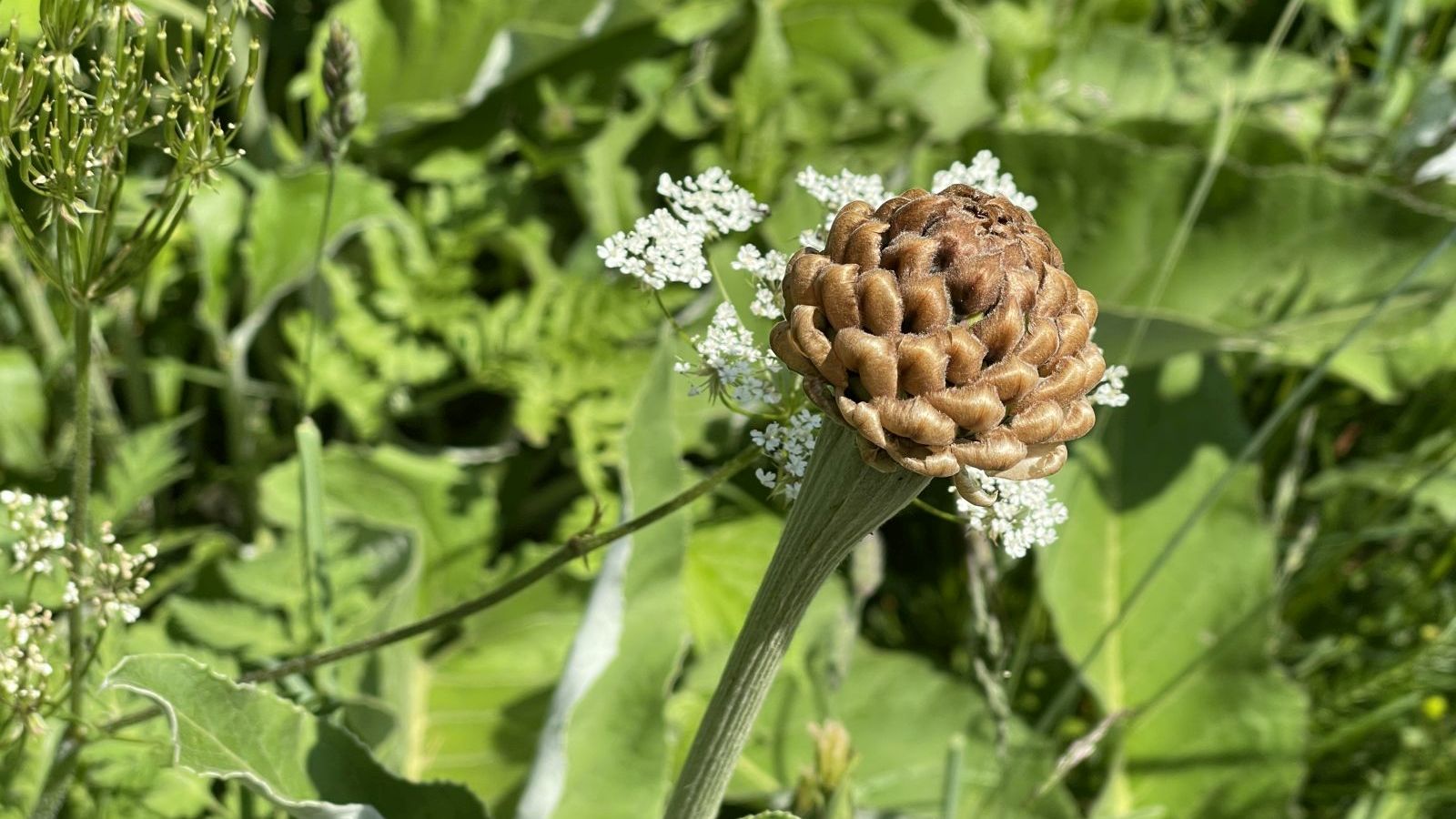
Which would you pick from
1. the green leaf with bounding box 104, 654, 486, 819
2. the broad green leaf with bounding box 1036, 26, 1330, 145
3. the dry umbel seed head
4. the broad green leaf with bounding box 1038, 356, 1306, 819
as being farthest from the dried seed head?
the broad green leaf with bounding box 1036, 26, 1330, 145

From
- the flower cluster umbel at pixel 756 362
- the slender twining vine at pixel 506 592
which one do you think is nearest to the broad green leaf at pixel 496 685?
the slender twining vine at pixel 506 592

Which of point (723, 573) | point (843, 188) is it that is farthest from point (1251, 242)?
point (843, 188)

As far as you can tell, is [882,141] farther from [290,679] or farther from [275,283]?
[290,679]

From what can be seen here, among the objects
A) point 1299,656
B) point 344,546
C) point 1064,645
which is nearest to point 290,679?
point 344,546

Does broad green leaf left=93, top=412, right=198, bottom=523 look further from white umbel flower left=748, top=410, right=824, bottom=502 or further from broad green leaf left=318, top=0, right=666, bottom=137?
white umbel flower left=748, top=410, right=824, bottom=502

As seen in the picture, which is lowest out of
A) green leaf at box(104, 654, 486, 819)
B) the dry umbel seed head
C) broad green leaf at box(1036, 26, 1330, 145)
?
green leaf at box(104, 654, 486, 819)

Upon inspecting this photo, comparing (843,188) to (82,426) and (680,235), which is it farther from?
(82,426)
